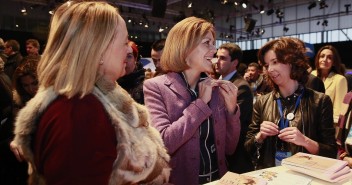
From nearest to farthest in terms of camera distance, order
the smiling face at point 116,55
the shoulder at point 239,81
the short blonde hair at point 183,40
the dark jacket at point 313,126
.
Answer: the smiling face at point 116,55, the short blonde hair at point 183,40, the dark jacket at point 313,126, the shoulder at point 239,81

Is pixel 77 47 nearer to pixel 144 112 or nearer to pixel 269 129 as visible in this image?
pixel 144 112

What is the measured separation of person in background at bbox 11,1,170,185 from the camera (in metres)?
0.90

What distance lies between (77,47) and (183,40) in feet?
2.73

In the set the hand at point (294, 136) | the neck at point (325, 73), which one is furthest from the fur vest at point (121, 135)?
the neck at point (325, 73)

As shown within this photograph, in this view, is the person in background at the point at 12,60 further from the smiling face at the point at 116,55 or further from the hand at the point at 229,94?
the smiling face at the point at 116,55

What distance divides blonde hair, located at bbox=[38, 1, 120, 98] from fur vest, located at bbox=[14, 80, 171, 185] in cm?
5

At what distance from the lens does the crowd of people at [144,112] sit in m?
0.94

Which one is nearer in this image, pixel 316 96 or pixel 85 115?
pixel 85 115

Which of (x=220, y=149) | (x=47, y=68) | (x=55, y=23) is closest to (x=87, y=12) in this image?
(x=55, y=23)

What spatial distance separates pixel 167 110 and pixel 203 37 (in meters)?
0.46

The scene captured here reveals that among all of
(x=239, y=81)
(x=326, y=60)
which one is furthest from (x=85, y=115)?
(x=326, y=60)

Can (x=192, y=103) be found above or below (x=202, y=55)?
below

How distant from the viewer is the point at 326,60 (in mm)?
4355

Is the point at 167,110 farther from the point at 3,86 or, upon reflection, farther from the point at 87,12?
the point at 3,86
